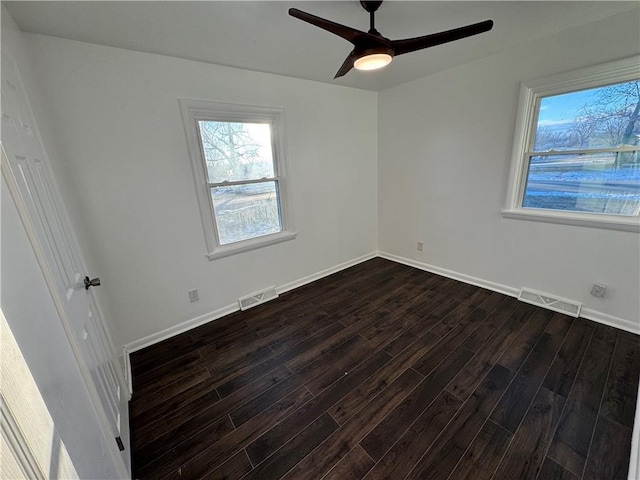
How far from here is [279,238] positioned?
9.95 ft

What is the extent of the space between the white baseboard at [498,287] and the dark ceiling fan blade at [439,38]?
8.12 feet

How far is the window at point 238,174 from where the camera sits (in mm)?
2398

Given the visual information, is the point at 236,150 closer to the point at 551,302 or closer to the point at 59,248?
the point at 59,248

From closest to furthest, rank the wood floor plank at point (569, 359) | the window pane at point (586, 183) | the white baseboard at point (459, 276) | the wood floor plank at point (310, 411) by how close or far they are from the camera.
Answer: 1. the wood floor plank at point (310, 411)
2. the wood floor plank at point (569, 359)
3. the window pane at point (586, 183)
4. the white baseboard at point (459, 276)

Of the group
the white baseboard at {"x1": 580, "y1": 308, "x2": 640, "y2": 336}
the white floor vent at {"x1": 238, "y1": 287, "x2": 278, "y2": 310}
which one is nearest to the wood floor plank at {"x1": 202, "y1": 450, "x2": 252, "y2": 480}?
the white floor vent at {"x1": 238, "y1": 287, "x2": 278, "y2": 310}

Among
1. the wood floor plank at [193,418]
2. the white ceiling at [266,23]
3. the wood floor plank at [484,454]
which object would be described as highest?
the white ceiling at [266,23]

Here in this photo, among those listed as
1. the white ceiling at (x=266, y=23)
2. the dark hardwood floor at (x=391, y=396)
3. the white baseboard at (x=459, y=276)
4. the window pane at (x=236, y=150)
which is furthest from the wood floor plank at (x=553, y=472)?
the window pane at (x=236, y=150)

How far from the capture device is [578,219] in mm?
2297

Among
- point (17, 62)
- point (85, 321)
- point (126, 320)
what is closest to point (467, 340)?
point (85, 321)

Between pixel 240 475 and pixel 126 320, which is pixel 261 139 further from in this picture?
pixel 240 475

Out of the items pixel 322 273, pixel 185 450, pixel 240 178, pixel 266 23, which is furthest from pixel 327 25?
pixel 322 273

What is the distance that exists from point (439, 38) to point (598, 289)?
2.51 metres

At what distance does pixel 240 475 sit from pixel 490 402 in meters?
1.55

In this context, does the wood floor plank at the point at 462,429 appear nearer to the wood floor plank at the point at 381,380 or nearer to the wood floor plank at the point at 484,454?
the wood floor plank at the point at 484,454
